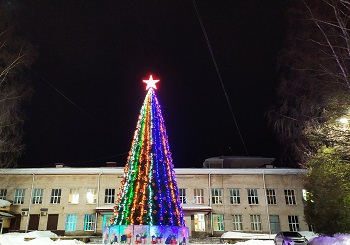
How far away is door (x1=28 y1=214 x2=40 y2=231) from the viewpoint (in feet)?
111

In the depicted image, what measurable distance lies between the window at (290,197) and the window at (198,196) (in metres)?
9.33

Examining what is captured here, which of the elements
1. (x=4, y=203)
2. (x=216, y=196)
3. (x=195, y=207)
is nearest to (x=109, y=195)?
(x=195, y=207)

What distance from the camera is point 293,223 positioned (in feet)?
112

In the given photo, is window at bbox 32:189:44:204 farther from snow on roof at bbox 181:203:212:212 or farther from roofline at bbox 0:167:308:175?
snow on roof at bbox 181:203:212:212

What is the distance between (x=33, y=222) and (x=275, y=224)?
26.4 meters

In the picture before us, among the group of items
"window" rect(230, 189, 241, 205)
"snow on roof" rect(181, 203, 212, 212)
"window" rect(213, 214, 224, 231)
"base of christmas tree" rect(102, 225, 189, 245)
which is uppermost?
"window" rect(230, 189, 241, 205)

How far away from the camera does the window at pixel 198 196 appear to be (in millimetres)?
35156

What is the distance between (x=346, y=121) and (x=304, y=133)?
191cm

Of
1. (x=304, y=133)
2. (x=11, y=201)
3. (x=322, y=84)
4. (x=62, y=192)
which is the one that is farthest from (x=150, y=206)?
(x=11, y=201)

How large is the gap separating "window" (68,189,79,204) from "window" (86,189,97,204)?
1.21 meters

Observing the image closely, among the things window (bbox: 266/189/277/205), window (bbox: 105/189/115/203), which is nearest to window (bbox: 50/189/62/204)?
window (bbox: 105/189/115/203)

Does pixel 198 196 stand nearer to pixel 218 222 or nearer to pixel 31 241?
pixel 218 222

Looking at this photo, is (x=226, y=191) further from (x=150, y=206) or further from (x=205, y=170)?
(x=150, y=206)

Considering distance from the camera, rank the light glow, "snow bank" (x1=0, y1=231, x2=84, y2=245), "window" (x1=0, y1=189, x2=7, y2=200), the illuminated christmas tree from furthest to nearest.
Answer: "window" (x1=0, y1=189, x2=7, y2=200)
"snow bank" (x1=0, y1=231, x2=84, y2=245)
the light glow
the illuminated christmas tree
